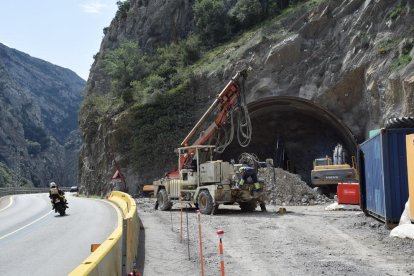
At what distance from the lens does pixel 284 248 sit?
36.4 feet

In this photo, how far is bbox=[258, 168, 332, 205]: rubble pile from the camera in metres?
24.7

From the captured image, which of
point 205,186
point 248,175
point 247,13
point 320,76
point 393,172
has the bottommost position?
point 205,186

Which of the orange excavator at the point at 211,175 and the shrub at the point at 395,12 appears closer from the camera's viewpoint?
the orange excavator at the point at 211,175

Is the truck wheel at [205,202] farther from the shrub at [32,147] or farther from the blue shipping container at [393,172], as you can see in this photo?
the shrub at [32,147]

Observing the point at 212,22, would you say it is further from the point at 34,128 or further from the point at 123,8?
the point at 34,128

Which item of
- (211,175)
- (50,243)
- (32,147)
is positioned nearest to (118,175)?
(211,175)

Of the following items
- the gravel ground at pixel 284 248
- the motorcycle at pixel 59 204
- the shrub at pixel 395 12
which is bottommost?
the gravel ground at pixel 284 248

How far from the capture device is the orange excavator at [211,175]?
1958cm

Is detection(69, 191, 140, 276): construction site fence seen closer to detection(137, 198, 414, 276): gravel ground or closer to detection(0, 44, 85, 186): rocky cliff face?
detection(137, 198, 414, 276): gravel ground

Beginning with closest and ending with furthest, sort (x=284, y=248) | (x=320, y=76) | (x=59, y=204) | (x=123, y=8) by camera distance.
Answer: (x=284, y=248)
(x=59, y=204)
(x=320, y=76)
(x=123, y=8)

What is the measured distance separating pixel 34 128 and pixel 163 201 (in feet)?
427

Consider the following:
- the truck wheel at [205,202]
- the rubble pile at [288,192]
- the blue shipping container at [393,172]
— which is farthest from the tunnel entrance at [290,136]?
the blue shipping container at [393,172]

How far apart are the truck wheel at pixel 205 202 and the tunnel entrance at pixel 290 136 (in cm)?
1721

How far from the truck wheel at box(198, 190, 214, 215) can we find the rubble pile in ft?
18.6
